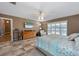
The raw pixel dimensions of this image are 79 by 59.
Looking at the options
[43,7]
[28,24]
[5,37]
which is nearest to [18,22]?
[28,24]

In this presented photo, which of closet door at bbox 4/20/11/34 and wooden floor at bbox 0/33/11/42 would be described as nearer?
wooden floor at bbox 0/33/11/42

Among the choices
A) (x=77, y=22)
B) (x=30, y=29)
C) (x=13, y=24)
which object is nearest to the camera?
(x=77, y=22)

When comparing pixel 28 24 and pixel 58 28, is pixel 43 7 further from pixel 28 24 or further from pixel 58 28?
pixel 28 24


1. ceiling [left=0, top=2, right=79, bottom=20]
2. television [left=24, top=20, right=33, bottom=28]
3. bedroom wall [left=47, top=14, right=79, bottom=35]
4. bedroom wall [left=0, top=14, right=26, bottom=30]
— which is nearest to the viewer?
ceiling [left=0, top=2, right=79, bottom=20]

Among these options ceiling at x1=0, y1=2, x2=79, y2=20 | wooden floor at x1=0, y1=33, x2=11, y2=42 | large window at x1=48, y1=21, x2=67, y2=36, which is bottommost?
wooden floor at x1=0, y1=33, x2=11, y2=42

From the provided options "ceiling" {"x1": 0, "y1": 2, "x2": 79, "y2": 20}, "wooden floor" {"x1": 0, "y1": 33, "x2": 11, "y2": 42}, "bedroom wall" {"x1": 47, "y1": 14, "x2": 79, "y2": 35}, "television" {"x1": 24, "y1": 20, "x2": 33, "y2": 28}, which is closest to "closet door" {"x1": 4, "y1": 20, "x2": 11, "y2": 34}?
"wooden floor" {"x1": 0, "y1": 33, "x2": 11, "y2": 42}

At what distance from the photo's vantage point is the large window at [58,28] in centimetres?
610

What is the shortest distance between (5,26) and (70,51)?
5546 mm

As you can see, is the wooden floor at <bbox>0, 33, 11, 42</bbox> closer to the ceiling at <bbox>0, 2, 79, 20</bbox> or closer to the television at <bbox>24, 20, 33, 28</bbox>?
the television at <bbox>24, 20, 33, 28</bbox>

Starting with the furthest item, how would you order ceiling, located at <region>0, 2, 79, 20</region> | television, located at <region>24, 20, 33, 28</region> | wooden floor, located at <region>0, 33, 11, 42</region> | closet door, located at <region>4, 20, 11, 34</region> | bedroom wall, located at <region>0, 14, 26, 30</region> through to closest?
television, located at <region>24, 20, 33, 28</region> < bedroom wall, located at <region>0, 14, 26, 30</region> < closet door, located at <region>4, 20, 11, 34</region> < wooden floor, located at <region>0, 33, 11, 42</region> < ceiling, located at <region>0, 2, 79, 20</region>

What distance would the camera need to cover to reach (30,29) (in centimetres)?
852

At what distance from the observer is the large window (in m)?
6.10

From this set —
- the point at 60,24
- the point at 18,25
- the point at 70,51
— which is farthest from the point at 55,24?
the point at 70,51

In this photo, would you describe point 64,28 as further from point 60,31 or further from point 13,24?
point 13,24
